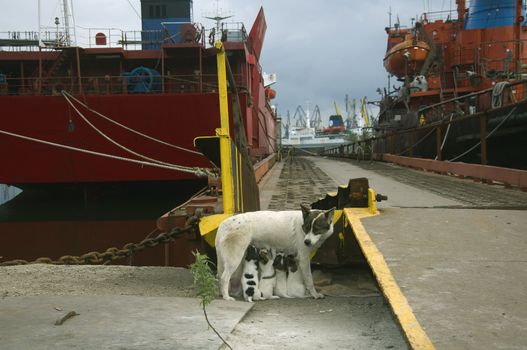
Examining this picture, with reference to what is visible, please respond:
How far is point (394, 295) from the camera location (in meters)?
2.97

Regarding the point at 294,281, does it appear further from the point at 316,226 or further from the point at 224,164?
the point at 224,164

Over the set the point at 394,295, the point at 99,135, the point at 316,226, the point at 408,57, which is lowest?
the point at 394,295

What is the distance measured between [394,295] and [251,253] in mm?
1744

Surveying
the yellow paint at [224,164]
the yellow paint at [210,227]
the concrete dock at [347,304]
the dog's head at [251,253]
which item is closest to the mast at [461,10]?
the concrete dock at [347,304]

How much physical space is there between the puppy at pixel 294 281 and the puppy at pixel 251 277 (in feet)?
0.88

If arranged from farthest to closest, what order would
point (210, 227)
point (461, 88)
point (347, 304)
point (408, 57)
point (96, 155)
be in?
point (408, 57)
point (461, 88)
point (96, 155)
point (210, 227)
point (347, 304)

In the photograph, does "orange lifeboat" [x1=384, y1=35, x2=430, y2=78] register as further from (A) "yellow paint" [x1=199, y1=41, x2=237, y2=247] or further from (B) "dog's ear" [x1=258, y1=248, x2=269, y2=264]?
(B) "dog's ear" [x1=258, y1=248, x2=269, y2=264]

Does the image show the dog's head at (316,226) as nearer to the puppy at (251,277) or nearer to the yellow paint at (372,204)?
the puppy at (251,277)

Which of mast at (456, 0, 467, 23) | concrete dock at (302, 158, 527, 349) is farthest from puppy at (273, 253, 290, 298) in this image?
mast at (456, 0, 467, 23)

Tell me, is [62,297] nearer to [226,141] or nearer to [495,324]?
[226,141]

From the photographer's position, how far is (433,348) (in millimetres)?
2275

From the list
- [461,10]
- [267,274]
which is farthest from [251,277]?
[461,10]

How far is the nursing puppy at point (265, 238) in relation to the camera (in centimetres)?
433

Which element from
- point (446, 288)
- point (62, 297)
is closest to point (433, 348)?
point (446, 288)
